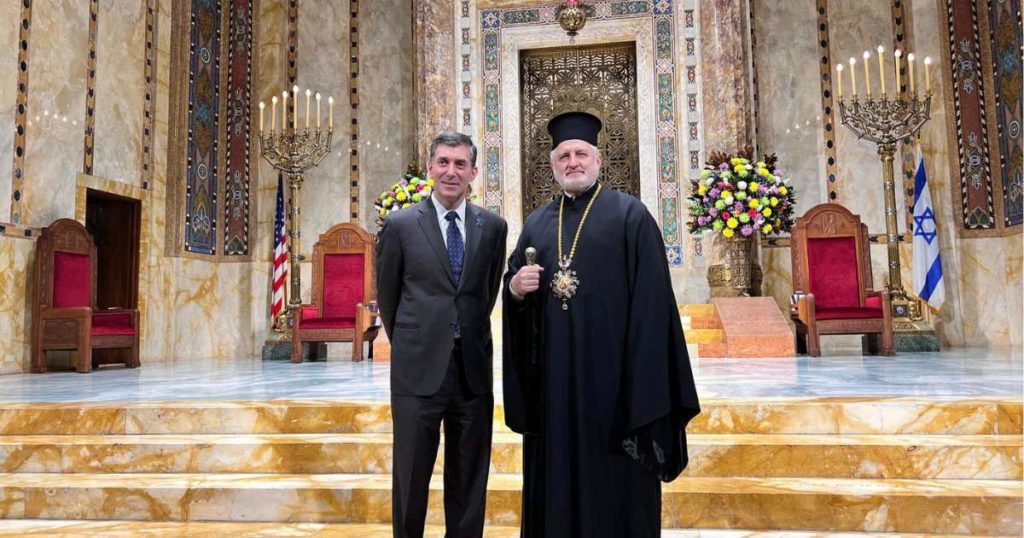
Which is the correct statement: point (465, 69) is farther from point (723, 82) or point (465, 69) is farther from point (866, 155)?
point (866, 155)

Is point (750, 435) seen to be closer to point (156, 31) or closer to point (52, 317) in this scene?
point (52, 317)

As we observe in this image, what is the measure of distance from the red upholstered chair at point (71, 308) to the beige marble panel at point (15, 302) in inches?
4.3

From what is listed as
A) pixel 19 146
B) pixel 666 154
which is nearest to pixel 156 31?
pixel 19 146

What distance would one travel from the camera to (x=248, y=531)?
124 inches

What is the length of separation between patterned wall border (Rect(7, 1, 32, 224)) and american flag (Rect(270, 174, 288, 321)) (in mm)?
3035

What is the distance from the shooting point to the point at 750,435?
148 inches

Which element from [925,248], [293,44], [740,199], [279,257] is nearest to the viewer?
[740,199]

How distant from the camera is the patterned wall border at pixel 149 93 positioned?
30.9ft

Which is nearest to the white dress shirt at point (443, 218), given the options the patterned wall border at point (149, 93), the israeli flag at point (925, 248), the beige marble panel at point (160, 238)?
the beige marble panel at point (160, 238)

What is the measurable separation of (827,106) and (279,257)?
25.7 feet

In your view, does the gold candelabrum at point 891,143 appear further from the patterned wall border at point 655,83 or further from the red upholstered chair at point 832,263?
the patterned wall border at point 655,83

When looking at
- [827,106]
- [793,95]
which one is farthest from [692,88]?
[827,106]

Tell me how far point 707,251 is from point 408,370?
26.8 feet

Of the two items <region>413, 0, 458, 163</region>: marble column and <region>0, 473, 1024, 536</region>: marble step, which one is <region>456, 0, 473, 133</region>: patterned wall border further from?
<region>0, 473, 1024, 536</region>: marble step
